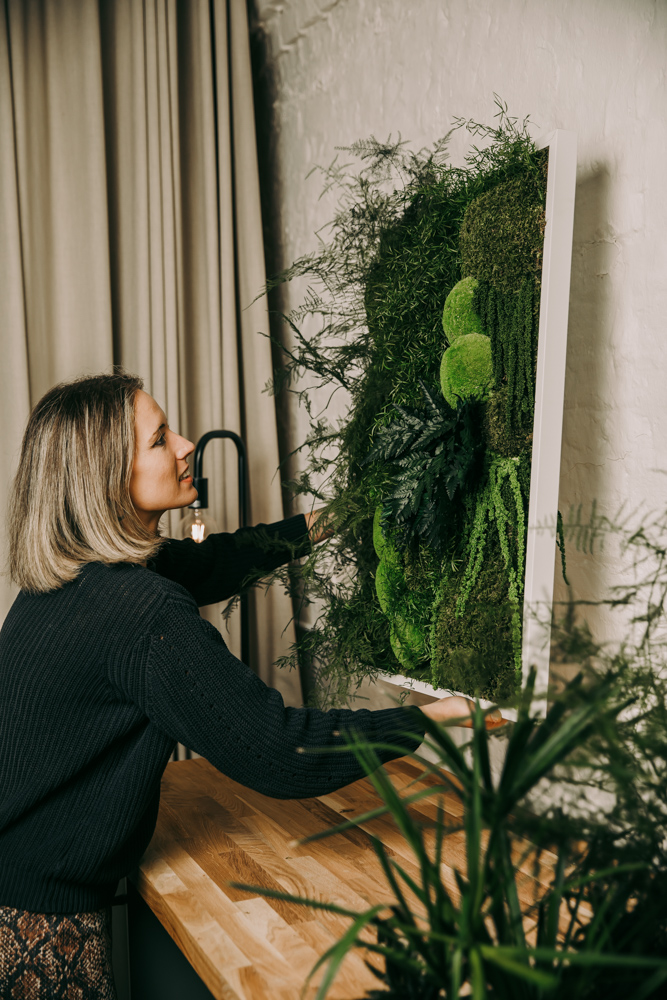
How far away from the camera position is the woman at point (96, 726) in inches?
45.9

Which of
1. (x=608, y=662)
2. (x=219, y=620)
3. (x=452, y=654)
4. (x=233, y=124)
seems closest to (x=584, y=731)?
(x=608, y=662)

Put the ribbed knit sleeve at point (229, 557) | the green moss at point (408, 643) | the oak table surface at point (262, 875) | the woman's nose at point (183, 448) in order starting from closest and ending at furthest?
the oak table surface at point (262, 875) < the green moss at point (408, 643) < the woman's nose at point (183, 448) < the ribbed knit sleeve at point (229, 557)

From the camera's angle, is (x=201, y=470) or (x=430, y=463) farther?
(x=201, y=470)

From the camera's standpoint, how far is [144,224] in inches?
86.4

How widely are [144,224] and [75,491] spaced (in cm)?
115

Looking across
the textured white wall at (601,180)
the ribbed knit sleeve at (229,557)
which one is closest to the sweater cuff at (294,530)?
the ribbed knit sleeve at (229,557)

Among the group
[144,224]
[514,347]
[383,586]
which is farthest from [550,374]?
[144,224]

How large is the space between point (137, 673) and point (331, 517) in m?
0.53

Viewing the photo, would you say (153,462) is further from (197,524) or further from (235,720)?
(235,720)

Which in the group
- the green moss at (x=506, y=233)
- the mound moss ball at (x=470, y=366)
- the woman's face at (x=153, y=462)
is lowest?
the woman's face at (x=153, y=462)

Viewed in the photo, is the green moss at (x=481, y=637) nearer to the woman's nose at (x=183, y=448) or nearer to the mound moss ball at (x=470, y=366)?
the mound moss ball at (x=470, y=366)

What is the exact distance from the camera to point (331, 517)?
61.6 inches

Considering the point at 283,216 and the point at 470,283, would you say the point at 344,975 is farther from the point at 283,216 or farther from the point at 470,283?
the point at 283,216

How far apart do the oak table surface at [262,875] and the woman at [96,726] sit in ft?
0.38
